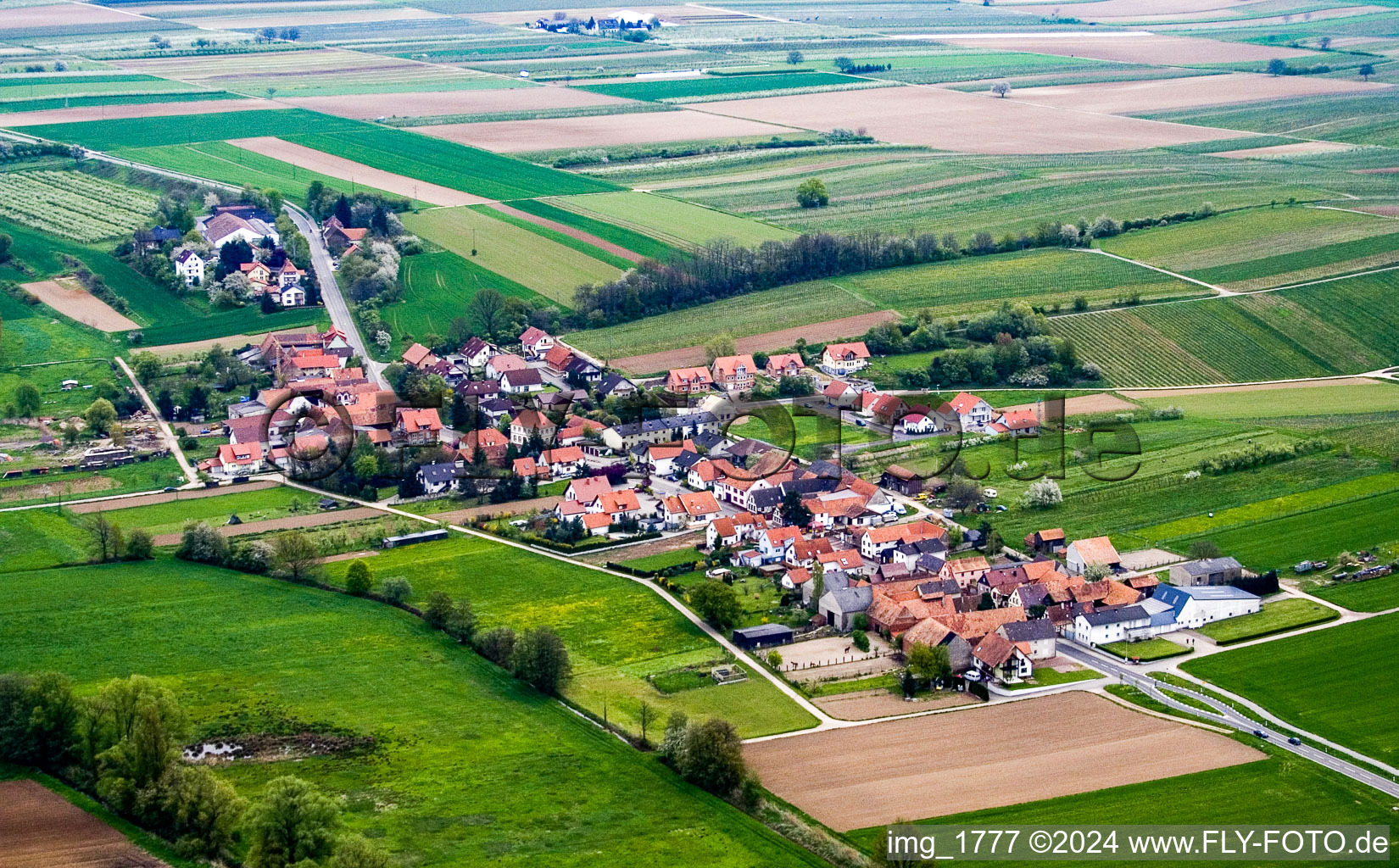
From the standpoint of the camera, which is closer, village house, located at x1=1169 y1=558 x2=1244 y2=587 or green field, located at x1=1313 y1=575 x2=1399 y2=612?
green field, located at x1=1313 y1=575 x2=1399 y2=612

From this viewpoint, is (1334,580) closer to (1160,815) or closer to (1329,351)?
(1160,815)

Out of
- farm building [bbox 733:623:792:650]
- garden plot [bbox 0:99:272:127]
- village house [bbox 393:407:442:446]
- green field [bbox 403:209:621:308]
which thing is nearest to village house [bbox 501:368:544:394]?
village house [bbox 393:407:442:446]

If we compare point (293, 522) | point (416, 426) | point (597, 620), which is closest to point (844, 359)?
point (416, 426)

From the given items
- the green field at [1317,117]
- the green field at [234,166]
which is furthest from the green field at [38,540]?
the green field at [1317,117]

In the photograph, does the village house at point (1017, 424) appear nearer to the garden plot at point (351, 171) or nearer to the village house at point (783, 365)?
the village house at point (783, 365)

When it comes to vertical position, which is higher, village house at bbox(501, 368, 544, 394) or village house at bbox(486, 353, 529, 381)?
village house at bbox(486, 353, 529, 381)

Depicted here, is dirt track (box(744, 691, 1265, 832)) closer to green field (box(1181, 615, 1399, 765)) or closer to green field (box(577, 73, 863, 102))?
green field (box(1181, 615, 1399, 765))

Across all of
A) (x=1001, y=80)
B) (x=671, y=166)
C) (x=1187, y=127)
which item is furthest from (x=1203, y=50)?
(x=671, y=166)

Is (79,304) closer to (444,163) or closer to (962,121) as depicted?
(444,163)
